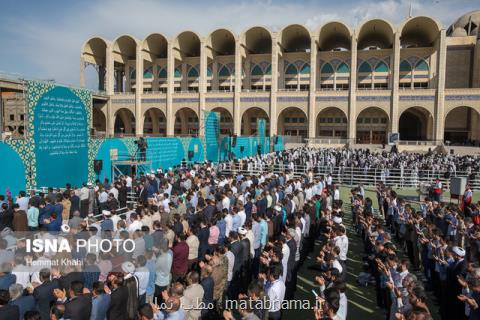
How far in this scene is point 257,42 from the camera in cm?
4253

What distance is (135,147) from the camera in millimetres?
18781

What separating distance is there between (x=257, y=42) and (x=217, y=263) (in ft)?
131

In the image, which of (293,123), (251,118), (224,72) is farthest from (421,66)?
(224,72)

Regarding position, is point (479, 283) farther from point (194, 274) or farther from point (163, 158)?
point (163, 158)

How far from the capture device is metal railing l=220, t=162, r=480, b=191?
1926cm

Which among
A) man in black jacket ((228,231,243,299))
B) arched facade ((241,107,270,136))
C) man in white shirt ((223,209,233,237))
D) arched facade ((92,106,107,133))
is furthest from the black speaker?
arched facade ((92,106,107,133))

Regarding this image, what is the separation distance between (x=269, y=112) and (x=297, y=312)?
32.5 m

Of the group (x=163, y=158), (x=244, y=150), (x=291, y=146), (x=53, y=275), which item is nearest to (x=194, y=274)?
(x=53, y=275)

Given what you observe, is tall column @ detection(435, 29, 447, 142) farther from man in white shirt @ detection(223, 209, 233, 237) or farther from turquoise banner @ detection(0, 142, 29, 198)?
turquoise banner @ detection(0, 142, 29, 198)

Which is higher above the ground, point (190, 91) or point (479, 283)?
point (190, 91)

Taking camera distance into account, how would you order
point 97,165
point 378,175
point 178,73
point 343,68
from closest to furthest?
point 97,165 → point 378,175 → point 343,68 → point 178,73

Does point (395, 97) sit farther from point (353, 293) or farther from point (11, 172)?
point (11, 172)

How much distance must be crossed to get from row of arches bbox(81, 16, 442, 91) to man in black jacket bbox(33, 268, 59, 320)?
35827mm

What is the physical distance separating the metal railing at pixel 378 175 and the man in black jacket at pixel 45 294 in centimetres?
1573
